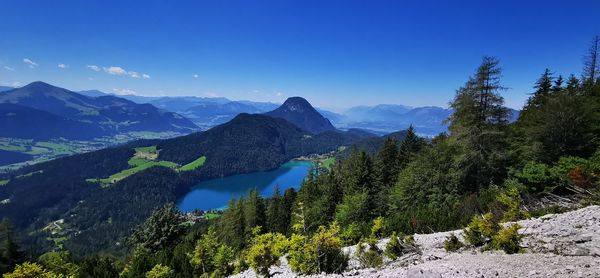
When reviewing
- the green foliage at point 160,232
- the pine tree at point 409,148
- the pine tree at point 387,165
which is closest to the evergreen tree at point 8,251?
the green foliage at point 160,232

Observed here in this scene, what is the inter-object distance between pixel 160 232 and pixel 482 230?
127 feet

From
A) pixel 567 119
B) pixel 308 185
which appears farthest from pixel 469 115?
pixel 308 185

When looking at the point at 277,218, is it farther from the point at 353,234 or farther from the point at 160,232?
the point at 353,234

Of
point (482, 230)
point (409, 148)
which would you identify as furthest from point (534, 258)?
point (409, 148)

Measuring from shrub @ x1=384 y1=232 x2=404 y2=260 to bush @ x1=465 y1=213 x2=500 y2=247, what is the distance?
3.75 metres

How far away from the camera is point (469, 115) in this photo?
90.0 feet

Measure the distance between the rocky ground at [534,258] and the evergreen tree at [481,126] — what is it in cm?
1090

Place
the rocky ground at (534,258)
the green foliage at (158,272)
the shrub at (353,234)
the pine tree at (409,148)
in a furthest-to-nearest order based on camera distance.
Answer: the pine tree at (409,148), the shrub at (353,234), the green foliage at (158,272), the rocky ground at (534,258)

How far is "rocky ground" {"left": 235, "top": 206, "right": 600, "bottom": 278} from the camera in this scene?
10859 millimetres

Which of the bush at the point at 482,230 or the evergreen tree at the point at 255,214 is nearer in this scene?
the bush at the point at 482,230

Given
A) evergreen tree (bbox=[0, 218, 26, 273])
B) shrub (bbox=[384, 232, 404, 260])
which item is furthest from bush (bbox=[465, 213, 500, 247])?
evergreen tree (bbox=[0, 218, 26, 273])

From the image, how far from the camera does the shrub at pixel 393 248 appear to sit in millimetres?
17772

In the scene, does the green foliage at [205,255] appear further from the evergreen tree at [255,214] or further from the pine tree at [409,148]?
the pine tree at [409,148]

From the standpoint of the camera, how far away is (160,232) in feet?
138
